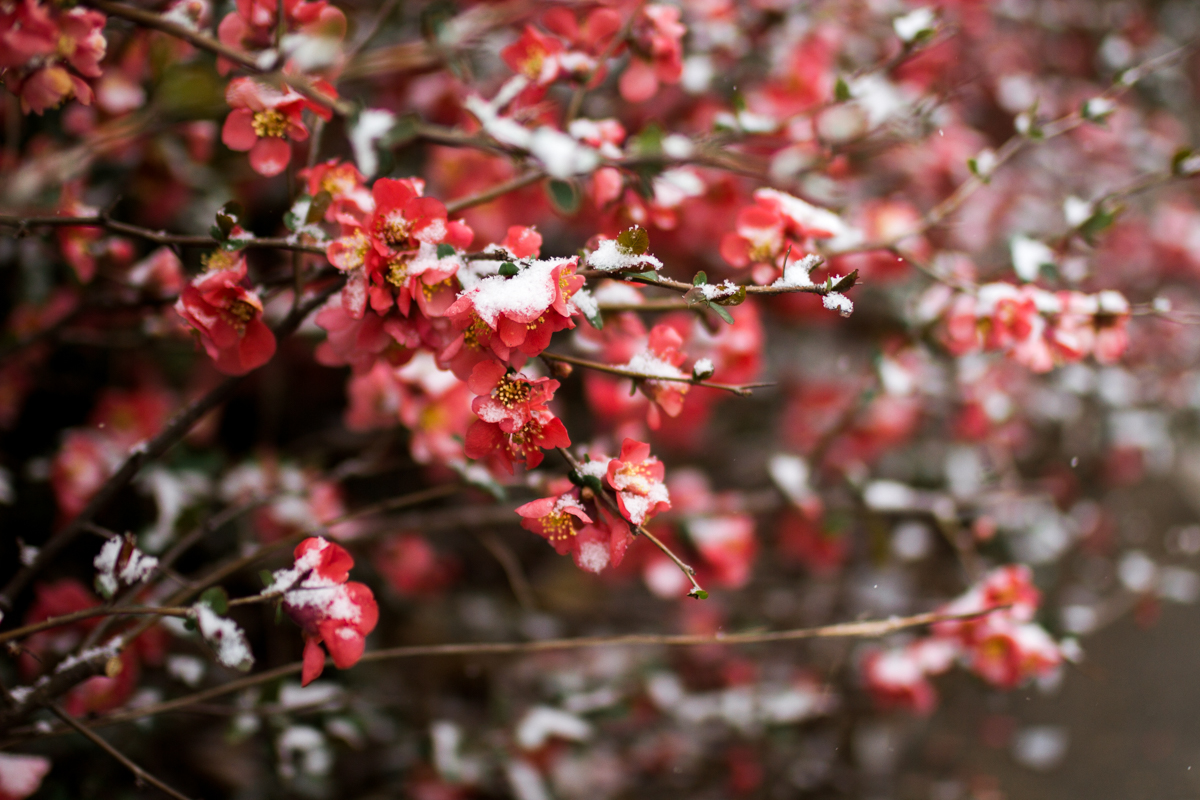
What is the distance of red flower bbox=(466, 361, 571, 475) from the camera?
564 millimetres

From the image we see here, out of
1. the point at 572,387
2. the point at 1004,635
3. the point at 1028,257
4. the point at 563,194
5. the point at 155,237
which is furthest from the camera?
the point at 572,387

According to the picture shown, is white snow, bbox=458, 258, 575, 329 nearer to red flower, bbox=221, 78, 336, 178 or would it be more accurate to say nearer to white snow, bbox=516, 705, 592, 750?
red flower, bbox=221, 78, 336, 178

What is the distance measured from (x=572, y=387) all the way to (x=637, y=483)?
1.14m

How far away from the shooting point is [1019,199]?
6.35ft

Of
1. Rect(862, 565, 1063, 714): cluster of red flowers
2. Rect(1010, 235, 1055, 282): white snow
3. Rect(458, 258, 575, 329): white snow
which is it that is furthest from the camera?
Rect(862, 565, 1063, 714): cluster of red flowers

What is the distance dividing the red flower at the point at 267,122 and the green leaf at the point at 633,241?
0.31 meters

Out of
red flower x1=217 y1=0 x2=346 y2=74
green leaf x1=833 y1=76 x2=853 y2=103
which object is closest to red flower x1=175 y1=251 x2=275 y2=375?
red flower x1=217 y1=0 x2=346 y2=74

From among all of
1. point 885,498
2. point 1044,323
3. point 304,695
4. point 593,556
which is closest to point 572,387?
point 885,498

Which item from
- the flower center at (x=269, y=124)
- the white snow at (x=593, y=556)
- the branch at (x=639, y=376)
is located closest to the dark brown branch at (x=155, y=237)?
the flower center at (x=269, y=124)

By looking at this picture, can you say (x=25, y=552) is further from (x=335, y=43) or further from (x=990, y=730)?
(x=990, y=730)

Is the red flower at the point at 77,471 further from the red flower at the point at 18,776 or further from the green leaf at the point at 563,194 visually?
the green leaf at the point at 563,194

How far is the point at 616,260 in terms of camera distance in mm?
566

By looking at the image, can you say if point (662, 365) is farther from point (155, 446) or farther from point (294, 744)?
point (294, 744)

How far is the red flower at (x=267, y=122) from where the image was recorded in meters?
0.64
